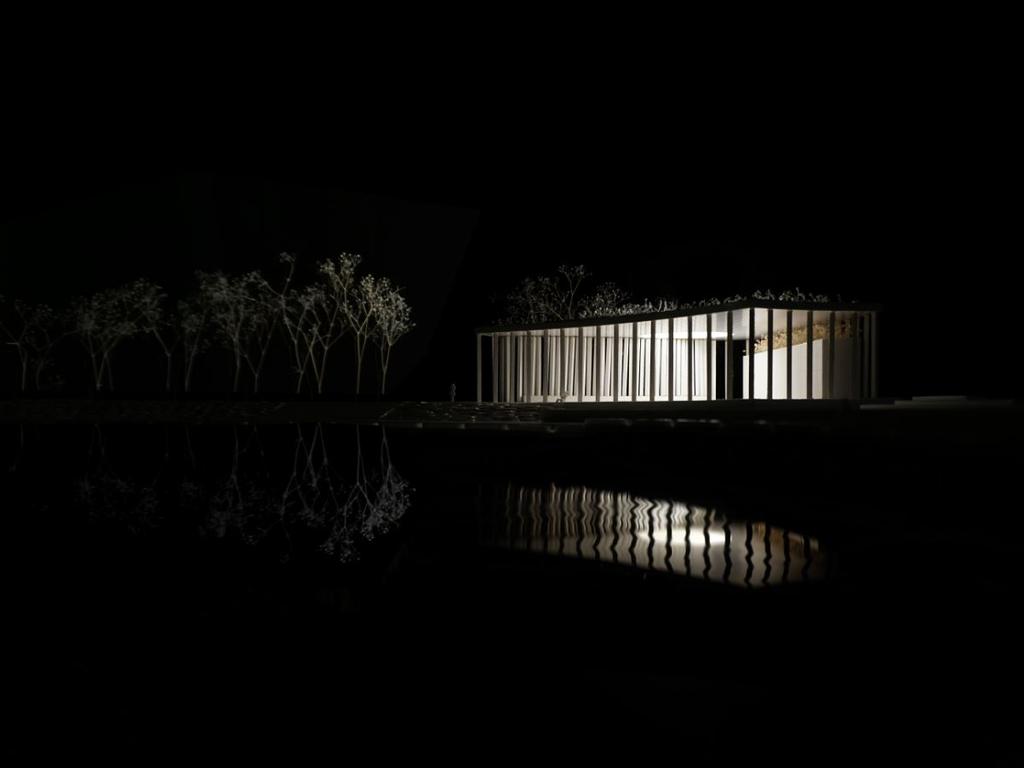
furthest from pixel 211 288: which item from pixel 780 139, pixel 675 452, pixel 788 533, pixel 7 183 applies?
pixel 788 533

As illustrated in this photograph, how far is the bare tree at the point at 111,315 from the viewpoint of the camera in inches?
1088

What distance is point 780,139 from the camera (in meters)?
21.4

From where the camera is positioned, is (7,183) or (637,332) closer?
(637,332)

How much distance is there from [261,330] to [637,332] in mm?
15582

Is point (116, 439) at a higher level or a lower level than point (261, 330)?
lower

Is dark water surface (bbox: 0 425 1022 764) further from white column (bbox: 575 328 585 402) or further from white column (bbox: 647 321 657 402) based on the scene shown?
white column (bbox: 575 328 585 402)

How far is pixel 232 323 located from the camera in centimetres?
2673

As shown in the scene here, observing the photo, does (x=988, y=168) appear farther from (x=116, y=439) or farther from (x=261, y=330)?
(x=261, y=330)

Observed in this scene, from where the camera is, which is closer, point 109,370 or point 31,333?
point 31,333

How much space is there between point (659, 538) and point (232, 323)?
23.7 metres

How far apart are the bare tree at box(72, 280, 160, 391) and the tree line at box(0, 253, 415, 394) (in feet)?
0.11

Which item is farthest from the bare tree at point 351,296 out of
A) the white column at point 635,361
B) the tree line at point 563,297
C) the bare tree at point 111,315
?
the white column at point 635,361

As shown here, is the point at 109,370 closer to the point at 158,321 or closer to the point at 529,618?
the point at 158,321

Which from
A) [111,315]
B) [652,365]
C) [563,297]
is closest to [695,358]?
[652,365]
